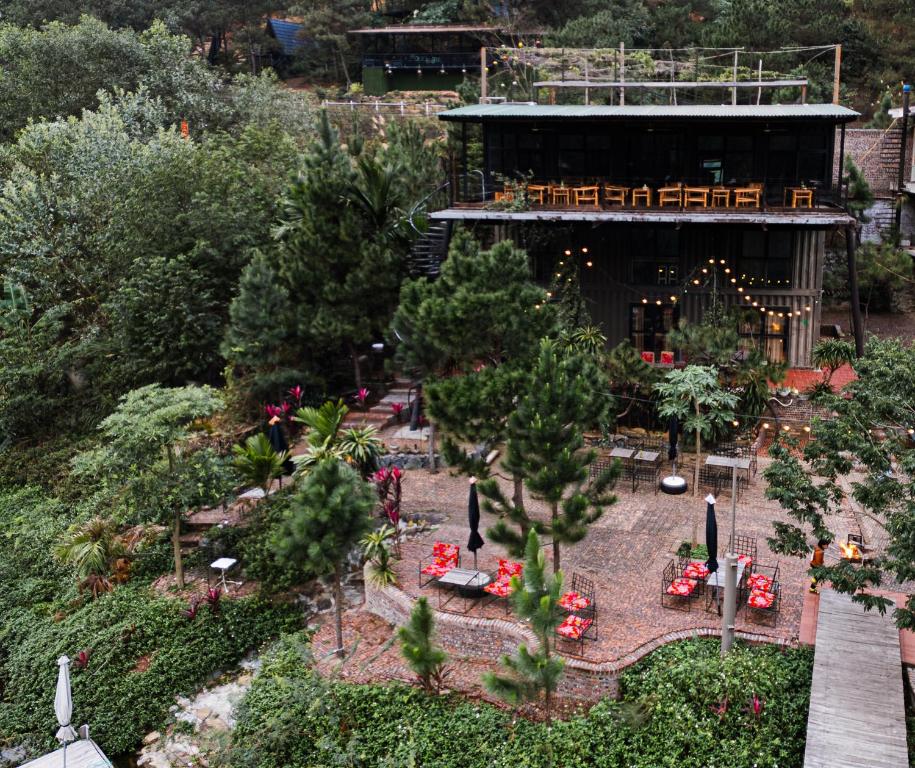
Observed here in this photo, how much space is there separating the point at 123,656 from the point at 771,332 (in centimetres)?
1766

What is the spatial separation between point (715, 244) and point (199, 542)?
15.1m

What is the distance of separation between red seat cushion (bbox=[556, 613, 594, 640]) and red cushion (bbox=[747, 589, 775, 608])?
8.27ft

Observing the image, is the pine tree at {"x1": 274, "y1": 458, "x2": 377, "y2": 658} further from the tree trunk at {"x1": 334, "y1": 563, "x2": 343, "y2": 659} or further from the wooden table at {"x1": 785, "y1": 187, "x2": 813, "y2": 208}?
the wooden table at {"x1": 785, "y1": 187, "x2": 813, "y2": 208}

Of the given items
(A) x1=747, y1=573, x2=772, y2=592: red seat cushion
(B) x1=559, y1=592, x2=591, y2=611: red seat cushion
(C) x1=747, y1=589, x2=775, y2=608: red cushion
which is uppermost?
(A) x1=747, y1=573, x2=772, y2=592: red seat cushion

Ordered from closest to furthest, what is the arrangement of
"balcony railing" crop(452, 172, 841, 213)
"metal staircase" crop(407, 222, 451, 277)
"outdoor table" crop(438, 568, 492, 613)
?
"outdoor table" crop(438, 568, 492, 613) → "balcony railing" crop(452, 172, 841, 213) → "metal staircase" crop(407, 222, 451, 277)

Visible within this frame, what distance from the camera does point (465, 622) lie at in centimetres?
1466

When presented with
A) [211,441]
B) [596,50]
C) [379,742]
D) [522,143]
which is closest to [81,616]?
[211,441]

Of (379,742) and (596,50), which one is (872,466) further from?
(596,50)

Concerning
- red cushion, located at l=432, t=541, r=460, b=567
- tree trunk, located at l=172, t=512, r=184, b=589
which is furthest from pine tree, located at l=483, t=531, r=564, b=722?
tree trunk, located at l=172, t=512, r=184, b=589

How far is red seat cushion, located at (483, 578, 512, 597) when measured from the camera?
15055 millimetres

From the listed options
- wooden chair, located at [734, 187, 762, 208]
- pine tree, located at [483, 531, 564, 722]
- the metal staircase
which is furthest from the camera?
the metal staircase

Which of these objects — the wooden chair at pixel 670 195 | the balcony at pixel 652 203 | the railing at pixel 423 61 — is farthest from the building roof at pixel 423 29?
the wooden chair at pixel 670 195

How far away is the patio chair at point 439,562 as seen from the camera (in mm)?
15859

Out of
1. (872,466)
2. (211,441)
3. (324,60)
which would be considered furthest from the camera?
(324,60)
